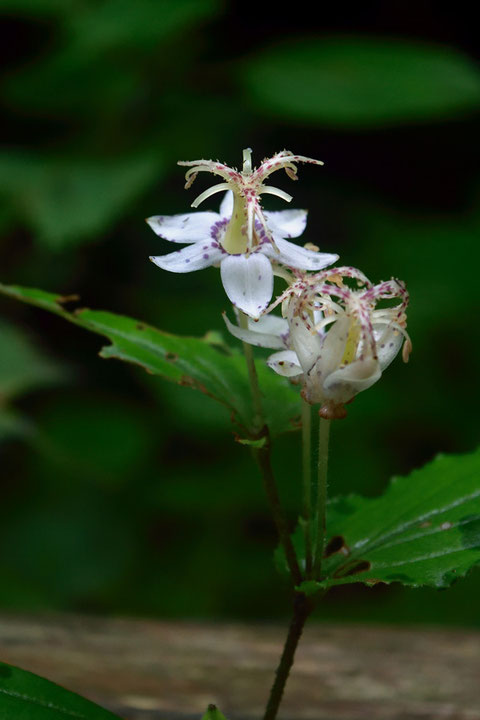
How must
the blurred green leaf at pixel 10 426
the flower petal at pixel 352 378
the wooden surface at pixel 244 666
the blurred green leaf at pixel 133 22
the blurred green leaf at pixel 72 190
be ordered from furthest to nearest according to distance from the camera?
the blurred green leaf at pixel 133 22 → the blurred green leaf at pixel 72 190 → the blurred green leaf at pixel 10 426 → the wooden surface at pixel 244 666 → the flower petal at pixel 352 378

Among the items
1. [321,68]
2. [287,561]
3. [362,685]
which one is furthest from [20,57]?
[287,561]

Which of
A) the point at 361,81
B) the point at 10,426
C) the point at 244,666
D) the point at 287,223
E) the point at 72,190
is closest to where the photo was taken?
the point at 287,223

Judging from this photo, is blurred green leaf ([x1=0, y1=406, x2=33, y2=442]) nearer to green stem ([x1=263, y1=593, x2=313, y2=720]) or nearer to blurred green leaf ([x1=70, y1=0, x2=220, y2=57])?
blurred green leaf ([x1=70, y1=0, x2=220, y2=57])

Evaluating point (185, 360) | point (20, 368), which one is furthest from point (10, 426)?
point (185, 360)

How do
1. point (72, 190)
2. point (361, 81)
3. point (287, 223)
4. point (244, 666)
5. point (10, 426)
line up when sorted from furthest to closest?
point (361, 81)
point (72, 190)
point (10, 426)
point (244, 666)
point (287, 223)

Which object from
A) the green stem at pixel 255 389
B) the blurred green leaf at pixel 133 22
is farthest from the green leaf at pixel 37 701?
the blurred green leaf at pixel 133 22

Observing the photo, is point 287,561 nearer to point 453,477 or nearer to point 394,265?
point 453,477

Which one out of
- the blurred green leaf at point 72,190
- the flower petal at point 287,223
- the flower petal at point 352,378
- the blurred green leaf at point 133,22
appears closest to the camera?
the flower petal at point 352,378

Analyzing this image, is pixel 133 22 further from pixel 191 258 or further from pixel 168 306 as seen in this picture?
pixel 191 258

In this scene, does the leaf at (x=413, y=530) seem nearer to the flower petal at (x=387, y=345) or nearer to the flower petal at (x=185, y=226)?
the flower petal at (x=387, y=345)
